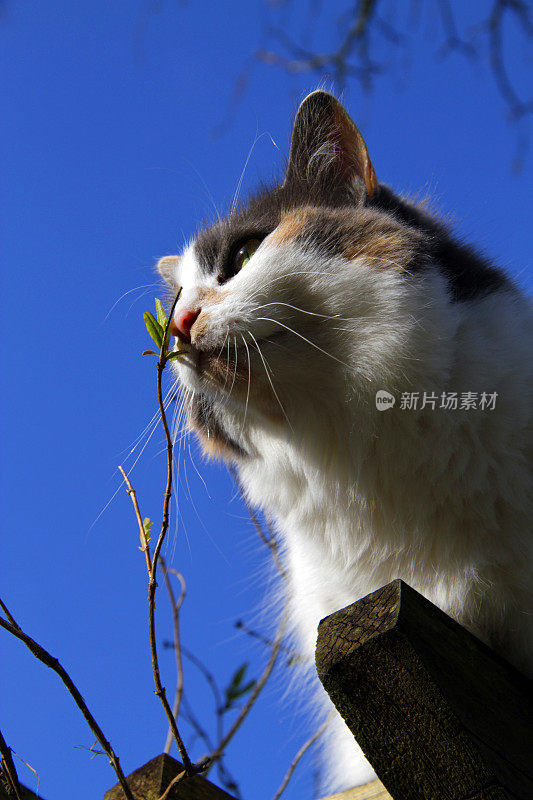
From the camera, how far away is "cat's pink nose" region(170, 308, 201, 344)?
1402mm

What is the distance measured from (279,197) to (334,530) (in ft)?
2.74

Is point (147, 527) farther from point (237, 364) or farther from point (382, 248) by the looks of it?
point (382, 248)

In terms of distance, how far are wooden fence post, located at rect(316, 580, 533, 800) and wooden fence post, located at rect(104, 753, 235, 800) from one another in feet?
1.20

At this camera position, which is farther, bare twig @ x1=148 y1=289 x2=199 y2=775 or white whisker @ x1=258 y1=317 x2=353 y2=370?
white whisker @ x1=258 y1=317 x2=353 y2=370

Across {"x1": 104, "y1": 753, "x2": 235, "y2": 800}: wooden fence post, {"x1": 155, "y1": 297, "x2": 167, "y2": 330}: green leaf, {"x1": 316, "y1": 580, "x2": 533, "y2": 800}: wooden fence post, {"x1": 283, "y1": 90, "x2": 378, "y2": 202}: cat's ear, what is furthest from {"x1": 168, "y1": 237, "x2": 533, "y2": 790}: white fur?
{"x1": 104, "y1": 753, "x2": 235, "y2": 800}: wooden fence post

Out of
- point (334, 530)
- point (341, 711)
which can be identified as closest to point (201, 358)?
point (334, 530)

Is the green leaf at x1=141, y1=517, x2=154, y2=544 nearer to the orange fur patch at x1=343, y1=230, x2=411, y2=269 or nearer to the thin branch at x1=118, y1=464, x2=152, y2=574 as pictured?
the thin branch at x1=118, y1=464, x2=152, y2=574

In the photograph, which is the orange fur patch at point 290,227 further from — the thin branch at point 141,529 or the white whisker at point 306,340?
the thin branch at point 141,529

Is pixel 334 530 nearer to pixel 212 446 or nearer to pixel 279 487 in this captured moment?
pixel 279 487

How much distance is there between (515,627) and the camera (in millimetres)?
1271

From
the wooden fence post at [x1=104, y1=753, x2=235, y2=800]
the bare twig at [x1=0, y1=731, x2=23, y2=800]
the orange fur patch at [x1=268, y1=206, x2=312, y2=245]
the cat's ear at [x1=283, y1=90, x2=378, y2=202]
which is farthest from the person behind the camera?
the cat's ear at [x1=283, y1=90, x2=378, y2=202]

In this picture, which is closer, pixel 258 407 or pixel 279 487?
pixel 258 407

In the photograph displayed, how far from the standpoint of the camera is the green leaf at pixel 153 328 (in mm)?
1206

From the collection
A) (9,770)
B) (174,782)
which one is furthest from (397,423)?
(9,770)
